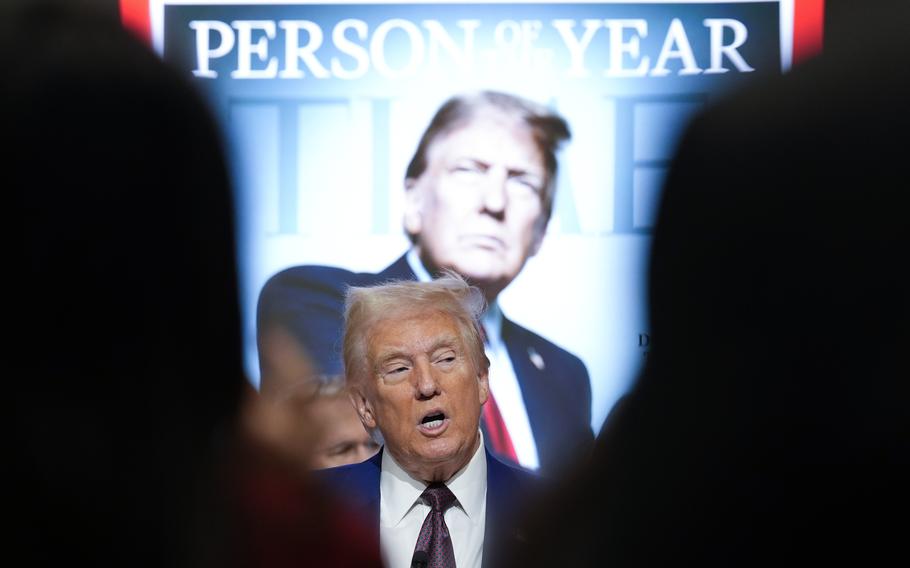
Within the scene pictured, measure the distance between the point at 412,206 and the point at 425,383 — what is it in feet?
1.44

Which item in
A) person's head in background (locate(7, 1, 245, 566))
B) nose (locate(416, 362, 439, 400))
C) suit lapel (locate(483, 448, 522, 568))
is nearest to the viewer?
nose (locate(416, 362, 439, 400))

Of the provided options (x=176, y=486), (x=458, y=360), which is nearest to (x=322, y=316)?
(x=458, y=360)

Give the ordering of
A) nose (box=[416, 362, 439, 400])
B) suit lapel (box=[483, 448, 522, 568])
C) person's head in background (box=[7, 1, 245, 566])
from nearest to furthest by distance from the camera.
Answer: nose (box=[416, 362, 439, 400]), suit lapel (box=[483, 448, 522, 568]), person's head in background (box=[7, 1, 245, 566])

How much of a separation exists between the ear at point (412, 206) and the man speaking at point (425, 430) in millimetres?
137

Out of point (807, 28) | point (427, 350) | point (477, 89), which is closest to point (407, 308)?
point (427, 350)

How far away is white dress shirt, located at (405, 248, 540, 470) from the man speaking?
34 millimetres

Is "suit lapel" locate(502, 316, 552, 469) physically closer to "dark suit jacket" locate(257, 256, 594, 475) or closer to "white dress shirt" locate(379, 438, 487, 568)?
"dark suit jacket" locate(257, 256, 594, 475)

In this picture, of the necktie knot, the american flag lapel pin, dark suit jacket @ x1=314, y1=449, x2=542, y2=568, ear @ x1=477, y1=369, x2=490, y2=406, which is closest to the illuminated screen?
the american flag lapel pin

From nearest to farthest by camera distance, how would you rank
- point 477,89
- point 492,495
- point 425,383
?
point 425,383 < point 492,495 < point 477,89

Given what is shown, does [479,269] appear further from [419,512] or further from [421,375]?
[419,512]

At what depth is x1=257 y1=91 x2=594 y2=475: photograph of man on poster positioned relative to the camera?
6.89 feet

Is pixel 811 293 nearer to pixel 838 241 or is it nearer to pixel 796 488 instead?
pixel 838 241

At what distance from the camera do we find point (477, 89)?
2160 mm

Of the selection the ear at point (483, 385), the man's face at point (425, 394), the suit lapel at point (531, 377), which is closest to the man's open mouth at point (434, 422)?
the man's face at point (425, 394)
